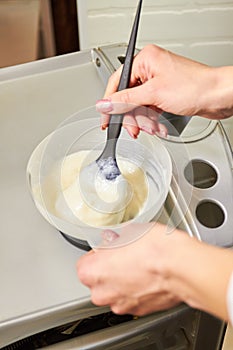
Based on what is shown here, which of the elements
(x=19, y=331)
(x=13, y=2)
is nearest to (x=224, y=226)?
(x=19, y=331)

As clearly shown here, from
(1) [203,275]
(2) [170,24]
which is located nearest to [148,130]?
(1) [203,275]

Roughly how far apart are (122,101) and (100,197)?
0.11 metres

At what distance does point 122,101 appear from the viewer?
67 cm

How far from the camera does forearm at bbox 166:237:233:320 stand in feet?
1.72

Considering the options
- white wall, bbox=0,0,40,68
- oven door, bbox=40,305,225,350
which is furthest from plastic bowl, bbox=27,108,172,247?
white wall, bbox=0,0,40,68

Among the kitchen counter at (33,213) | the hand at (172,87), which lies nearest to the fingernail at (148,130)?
the hand at (172,87)

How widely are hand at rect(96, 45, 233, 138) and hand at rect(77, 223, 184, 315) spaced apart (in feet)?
0.52

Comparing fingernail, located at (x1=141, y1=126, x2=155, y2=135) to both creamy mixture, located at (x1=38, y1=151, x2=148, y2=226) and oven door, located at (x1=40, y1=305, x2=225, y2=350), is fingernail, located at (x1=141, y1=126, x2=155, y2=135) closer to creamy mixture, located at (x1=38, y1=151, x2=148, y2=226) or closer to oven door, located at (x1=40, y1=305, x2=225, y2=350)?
creamy mixture, located at (x1=38, y1=151, x2=148, y2=226)

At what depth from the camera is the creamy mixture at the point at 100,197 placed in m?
0.62

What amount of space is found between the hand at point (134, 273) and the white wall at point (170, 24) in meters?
0.56

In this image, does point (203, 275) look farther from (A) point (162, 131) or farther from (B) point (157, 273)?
(A) point (162, 131)

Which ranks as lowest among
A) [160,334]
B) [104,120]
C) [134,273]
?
[160,334]

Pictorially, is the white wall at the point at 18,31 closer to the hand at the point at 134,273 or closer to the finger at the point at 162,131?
the finger at the point at 162,131

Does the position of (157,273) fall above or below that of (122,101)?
below
